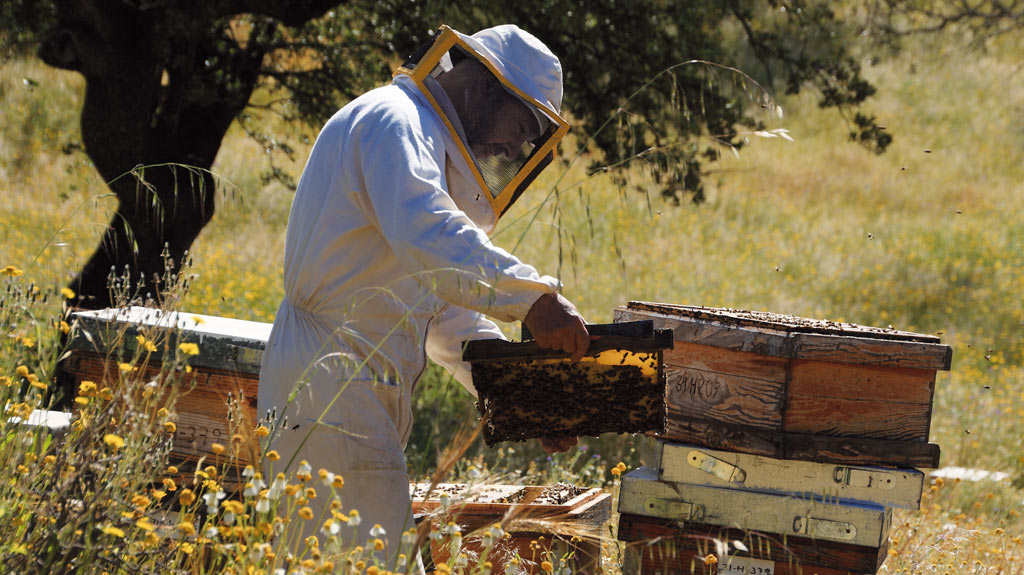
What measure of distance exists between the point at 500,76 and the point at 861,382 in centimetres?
171

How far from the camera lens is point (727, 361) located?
11.4 ft

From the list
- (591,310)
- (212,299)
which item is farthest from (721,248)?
(212,299)

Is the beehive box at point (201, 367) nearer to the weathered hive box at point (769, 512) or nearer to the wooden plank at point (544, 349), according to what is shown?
the wooden plank at point (544, 349)

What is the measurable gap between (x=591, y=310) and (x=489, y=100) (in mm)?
8139

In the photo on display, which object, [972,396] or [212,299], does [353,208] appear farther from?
[972,396]

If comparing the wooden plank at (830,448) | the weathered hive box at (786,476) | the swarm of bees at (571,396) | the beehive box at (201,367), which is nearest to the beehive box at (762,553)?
the weathered hive box at (786,476)

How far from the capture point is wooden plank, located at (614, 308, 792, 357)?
132 inches

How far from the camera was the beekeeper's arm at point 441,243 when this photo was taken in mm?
2430

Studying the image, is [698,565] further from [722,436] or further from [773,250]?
[773,250]

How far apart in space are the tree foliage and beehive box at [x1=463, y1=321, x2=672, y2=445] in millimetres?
3791

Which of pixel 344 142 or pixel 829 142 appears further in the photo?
pixel 829 142

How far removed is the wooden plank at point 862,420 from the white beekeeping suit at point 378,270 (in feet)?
4.42

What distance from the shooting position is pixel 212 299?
29.6 feet

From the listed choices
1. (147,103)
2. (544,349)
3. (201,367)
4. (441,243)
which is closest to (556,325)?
(544,349)
